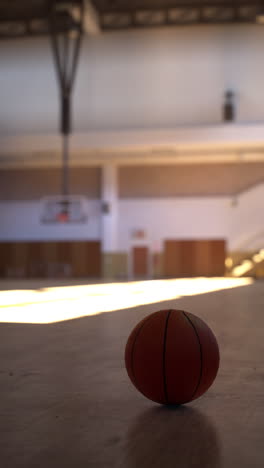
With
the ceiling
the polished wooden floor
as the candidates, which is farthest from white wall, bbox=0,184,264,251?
the polished wooden floor

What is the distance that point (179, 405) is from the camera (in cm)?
423

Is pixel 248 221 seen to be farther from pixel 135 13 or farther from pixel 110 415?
pixel 110 415

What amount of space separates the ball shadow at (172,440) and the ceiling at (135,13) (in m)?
25.4

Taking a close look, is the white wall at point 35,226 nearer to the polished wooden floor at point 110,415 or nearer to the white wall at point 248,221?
the white wall at point 248,221

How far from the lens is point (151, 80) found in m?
29.6

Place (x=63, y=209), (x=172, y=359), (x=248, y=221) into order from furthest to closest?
(x=248, y=221)
(x=63, y=209)
(x=172, y=359)

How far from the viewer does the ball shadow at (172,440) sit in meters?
3.08

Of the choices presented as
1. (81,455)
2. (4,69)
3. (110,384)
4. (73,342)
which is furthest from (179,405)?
(4,69)

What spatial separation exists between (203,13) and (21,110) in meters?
10.1

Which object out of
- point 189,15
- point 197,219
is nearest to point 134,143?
point 197,219

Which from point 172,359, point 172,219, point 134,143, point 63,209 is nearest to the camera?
point 172,359

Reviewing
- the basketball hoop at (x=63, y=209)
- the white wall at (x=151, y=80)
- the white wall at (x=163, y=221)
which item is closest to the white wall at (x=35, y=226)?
the white wall at (x=163, y=221)

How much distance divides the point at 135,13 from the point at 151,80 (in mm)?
3194

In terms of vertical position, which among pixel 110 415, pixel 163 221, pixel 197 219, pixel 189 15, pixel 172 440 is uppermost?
pixel 172 440
